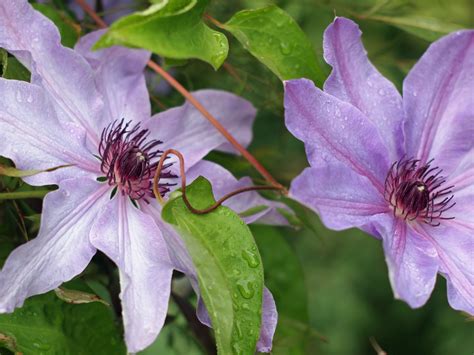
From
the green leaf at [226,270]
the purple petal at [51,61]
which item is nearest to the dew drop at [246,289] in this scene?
the green leaf at [226,270]

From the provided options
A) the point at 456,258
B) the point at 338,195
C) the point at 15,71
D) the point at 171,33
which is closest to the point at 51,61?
the point at 15,71

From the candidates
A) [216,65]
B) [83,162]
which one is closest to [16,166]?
[83,162]

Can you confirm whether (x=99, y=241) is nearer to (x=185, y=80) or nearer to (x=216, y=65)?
(x=216, y=65)

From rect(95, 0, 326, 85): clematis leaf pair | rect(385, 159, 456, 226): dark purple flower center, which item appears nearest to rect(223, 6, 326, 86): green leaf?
rect(95, 0, 326, 85): clematis leaf pair

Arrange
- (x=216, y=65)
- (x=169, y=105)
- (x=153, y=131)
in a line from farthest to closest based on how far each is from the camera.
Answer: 1. (x=169, y=105)
2. (x=153, y=131)
3. (x=216, y=65)

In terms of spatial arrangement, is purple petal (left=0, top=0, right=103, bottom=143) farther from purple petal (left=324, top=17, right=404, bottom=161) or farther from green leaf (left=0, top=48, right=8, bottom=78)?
purple petal (left=324, top=17, right=404, bottom=161)

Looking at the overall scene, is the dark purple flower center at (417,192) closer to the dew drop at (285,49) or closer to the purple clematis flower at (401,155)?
the purple clematis flower at (401,155)

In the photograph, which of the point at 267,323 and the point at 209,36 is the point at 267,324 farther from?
the point at 209,36
